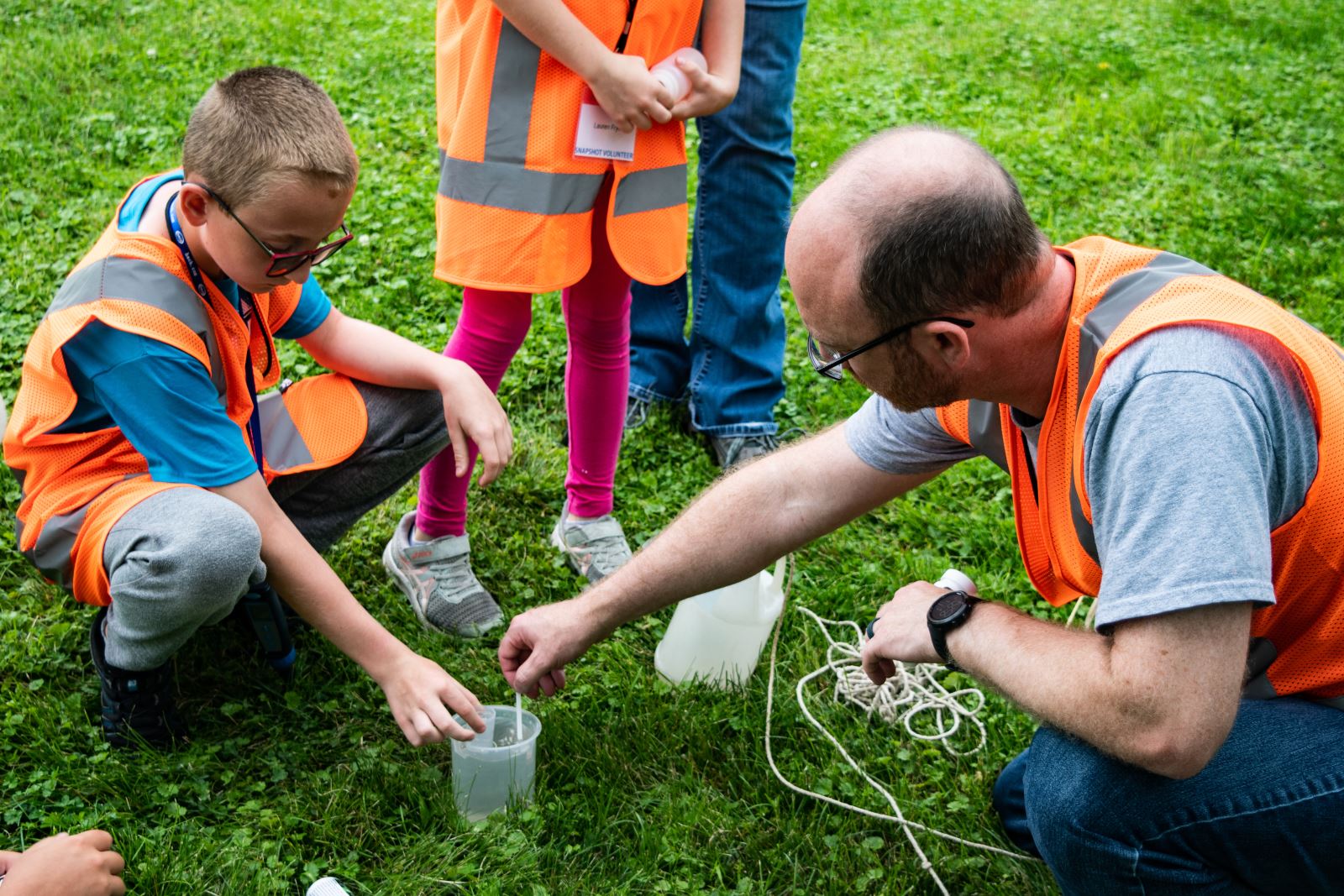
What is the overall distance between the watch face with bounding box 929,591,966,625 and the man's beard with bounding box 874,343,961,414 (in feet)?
1.03

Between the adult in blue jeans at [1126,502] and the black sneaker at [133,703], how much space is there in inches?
55.8

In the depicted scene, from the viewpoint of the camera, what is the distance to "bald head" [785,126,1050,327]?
168cm

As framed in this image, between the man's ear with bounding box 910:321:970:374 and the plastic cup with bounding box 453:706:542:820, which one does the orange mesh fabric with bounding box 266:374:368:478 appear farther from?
the man's ear with bounding box 910:321:970:374

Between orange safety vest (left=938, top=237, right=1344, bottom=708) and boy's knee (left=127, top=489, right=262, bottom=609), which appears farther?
boy's knee (left=127, top=489, right=262, bottom=609)

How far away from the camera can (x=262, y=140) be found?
7.25 ft

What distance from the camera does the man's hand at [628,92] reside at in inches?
100

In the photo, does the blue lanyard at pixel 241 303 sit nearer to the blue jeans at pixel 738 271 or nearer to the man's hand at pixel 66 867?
the man's hand at pixel 66 867

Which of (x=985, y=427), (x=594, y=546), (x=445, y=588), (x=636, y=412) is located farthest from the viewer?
(x=636, y=412)

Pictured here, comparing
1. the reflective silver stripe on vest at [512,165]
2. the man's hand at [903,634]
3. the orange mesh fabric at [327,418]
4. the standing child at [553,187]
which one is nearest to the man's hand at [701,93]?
the standing child at [553,187]

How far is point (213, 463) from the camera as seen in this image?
2.24m

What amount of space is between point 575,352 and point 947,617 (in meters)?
1.30

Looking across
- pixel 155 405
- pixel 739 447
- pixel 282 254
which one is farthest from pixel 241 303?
pixel 739 447

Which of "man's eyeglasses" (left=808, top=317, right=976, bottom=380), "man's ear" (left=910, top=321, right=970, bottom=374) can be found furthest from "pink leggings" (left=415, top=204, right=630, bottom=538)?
"man's ear" (left=910, top=321, right=970, bottom=374)

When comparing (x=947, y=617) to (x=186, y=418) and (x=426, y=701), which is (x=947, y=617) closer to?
(x=426, y=701)
